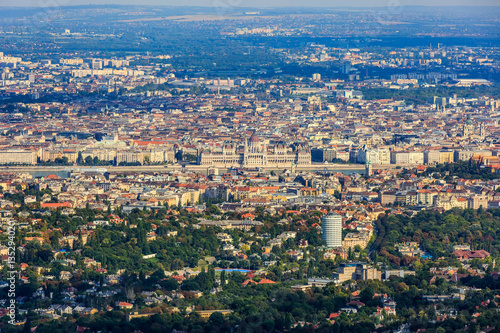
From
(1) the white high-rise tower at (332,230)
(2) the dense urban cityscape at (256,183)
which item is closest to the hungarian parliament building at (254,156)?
(2) the dense urban cityscape at (256,183)

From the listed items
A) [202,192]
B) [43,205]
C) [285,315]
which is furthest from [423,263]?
[202,192]

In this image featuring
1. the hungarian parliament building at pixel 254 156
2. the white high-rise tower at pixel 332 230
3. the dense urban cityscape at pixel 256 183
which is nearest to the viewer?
the dense urban cityscape at pixel 256 183

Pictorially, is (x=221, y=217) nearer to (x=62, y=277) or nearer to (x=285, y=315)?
(x=62, y=277)

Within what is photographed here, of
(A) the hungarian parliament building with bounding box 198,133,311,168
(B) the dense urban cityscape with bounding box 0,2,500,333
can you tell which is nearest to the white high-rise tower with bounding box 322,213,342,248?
(B) the dense urban cityscape with bounding box 0,2,500,333

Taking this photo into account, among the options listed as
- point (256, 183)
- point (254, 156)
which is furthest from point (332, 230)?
point (254, 156)

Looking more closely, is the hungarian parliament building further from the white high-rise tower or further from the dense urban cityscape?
the white high-rise tower

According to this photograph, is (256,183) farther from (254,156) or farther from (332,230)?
(332,230)

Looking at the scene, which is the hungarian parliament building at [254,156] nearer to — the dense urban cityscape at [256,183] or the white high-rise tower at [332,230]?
the dense urban cityscape at [256,183]
